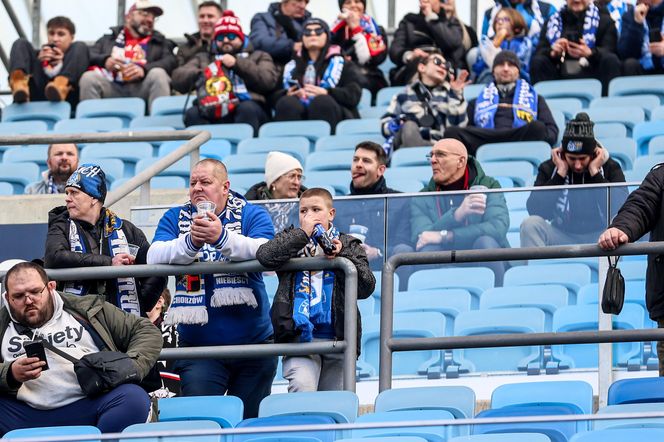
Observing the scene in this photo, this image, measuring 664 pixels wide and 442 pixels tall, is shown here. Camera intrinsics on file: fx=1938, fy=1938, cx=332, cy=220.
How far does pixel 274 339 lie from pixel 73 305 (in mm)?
989

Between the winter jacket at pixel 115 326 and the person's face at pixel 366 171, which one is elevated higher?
the person's face at pixel 366 171

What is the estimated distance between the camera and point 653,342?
9.26m

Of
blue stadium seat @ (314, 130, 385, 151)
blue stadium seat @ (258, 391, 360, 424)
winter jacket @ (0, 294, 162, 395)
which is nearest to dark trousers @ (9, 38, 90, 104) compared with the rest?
blue stadium seat @ (314, 130, 385, 151)

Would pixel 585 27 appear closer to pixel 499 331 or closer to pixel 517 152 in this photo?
pixel 517 152

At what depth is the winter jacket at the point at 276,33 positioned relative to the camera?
15812 millimetres

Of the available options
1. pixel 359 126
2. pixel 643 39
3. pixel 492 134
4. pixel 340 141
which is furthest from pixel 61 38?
pixel 643 39

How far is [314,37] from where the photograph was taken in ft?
48.8

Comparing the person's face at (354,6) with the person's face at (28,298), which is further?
the person's face at (354,6)

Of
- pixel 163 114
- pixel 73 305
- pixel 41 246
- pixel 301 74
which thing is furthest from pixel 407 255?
pixel 163 114

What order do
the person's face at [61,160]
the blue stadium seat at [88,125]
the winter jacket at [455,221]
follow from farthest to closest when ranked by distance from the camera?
the blue stadium seat at [88,125] < the person's face at [61,160] < the winter jacket at [455,221]

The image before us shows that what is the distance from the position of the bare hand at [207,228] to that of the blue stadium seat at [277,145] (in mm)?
5285

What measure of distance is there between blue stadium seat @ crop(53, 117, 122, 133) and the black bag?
746 centimetres

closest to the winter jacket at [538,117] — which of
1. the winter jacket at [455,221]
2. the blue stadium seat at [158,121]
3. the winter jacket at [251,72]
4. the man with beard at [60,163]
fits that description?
the winter jacket at [251,72]

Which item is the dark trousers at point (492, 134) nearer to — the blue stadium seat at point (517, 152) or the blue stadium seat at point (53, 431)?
the blue stadium seat at point (517, 152)
